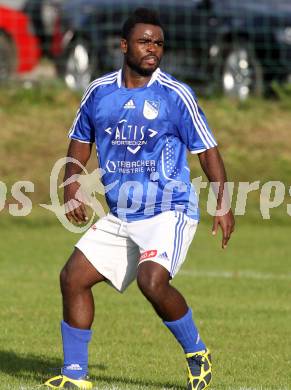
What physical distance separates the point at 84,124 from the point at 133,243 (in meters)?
0.73

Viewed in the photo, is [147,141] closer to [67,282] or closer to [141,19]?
[141,19]

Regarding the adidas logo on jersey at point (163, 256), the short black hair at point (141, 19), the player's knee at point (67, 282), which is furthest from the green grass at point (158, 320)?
the short black hair at point (141, 19)

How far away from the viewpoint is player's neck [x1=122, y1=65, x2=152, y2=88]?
275 inches

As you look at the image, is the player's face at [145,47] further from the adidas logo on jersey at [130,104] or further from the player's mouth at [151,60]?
the adidas logo on jersey at [130,104]

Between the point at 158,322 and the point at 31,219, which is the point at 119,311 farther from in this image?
the point at 31,219

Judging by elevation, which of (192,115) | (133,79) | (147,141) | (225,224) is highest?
(133,79)

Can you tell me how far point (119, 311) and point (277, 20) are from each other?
9505 millimetres

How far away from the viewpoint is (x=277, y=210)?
16.1 metres

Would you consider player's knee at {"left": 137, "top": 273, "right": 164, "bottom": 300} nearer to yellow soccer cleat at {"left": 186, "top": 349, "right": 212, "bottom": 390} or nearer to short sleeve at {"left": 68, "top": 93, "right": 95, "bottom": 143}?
yellow soccer cleat at {"left": 186, "top": 349, "right": 212, "bottom": 390}

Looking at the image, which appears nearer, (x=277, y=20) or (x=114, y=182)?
(x=114, y=182)

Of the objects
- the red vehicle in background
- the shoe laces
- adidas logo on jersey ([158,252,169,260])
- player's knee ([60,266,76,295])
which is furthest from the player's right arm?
the red vehicle in background

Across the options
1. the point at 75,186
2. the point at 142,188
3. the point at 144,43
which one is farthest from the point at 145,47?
the point at 75,186

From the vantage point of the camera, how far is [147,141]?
691 centimetres

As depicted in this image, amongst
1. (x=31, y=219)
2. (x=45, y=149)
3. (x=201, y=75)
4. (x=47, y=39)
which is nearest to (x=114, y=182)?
(x=31, y=219)
